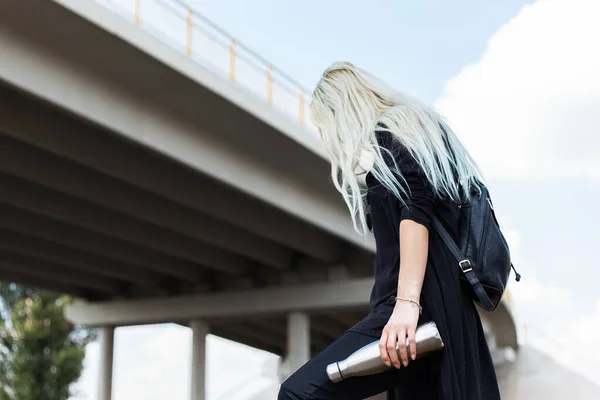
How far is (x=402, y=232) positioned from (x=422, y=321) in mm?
307

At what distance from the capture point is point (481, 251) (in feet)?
8.96

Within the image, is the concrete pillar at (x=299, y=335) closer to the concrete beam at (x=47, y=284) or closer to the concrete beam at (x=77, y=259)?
the concrete beam at (x=77, y=259)

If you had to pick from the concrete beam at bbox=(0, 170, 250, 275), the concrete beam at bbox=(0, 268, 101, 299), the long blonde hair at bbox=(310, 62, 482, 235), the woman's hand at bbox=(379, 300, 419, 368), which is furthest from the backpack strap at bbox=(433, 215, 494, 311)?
the concrete beam at bbox=(0, 268, 101, 299)

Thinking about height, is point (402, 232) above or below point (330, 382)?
above

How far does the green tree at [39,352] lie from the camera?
1626 inches

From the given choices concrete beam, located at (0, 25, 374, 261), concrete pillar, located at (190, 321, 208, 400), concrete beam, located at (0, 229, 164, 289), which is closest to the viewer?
concrete beam, located at (0, 25, 374, 261)

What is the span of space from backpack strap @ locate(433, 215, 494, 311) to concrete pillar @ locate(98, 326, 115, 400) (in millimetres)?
27652

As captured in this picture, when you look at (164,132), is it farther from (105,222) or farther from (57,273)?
(57,273)

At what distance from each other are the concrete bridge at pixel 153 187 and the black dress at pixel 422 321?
9.25 m

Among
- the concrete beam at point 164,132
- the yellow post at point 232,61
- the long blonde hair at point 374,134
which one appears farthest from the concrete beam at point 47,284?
→ the long blonde hair at point 374,134

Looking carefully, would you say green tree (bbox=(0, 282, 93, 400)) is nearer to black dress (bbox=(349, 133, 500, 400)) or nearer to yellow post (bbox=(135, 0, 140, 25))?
yellow post (bbox=(135, 0, 140, 25))

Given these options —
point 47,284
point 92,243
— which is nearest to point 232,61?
point 92,243

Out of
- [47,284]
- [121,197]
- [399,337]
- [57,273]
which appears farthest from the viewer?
[47,284]

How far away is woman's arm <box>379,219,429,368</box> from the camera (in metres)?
2.57
